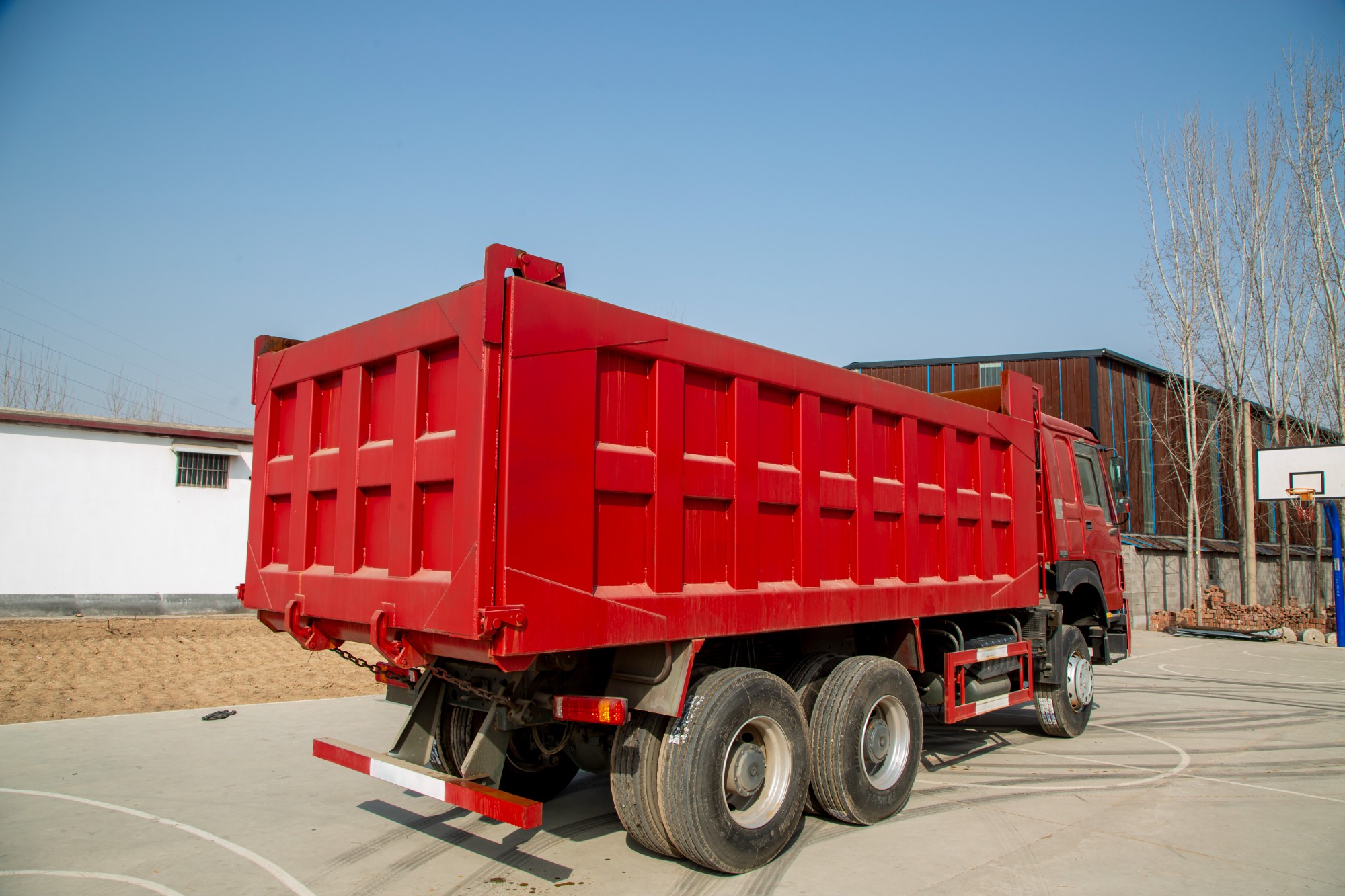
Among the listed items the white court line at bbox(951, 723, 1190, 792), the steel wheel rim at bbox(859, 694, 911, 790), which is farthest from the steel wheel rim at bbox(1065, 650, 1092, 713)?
the steel wheel rim at bbox(859, 694, 911, 790)

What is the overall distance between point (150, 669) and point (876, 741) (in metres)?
10.8

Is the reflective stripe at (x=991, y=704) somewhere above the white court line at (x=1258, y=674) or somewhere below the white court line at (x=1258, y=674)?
above

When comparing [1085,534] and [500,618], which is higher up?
[1085,534]

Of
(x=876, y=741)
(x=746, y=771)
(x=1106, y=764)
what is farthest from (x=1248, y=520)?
(x=746, y=771)

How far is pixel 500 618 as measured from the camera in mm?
3715

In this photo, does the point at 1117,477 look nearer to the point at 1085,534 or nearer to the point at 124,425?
the point at 1085,534

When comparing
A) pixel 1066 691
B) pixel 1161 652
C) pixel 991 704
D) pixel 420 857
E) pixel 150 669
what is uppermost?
pixel 991 704

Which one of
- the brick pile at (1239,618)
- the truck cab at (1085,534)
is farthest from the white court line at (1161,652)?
the truck cab at (1085,534)

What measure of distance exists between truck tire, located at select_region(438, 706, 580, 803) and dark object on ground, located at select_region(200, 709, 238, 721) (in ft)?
15.7

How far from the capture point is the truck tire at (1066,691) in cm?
848

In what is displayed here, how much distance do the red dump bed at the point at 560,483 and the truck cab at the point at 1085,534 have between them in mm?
2762

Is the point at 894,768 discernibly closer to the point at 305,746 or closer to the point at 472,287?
the point at 472,287

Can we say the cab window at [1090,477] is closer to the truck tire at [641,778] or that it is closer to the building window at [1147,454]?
the truck tire at [641,778]

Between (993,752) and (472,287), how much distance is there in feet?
22.3
